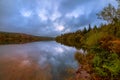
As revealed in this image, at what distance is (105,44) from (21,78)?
26.4ft

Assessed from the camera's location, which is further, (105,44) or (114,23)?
(114,23)

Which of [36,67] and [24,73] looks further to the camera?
[36,67]

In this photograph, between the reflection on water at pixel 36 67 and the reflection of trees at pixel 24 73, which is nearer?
the reflection of trees at pixel 24 73

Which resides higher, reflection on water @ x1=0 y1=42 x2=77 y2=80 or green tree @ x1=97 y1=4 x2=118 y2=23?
green tree @ x1=97 y1=4 x2=118 y2=23

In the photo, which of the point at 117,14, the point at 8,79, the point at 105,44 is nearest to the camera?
the point at 8,79

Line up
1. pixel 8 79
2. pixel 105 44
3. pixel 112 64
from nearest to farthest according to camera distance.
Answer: pixel 112 64
pixel 8 79
pixel 105 44

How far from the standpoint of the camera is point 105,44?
19.7m

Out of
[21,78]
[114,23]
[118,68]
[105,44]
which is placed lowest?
[21,78]


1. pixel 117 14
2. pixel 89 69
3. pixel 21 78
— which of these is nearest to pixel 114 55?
pixel 89 69

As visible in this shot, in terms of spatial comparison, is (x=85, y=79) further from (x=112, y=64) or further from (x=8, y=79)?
(x=8, y=79)

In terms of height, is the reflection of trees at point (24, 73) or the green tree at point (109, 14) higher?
the green tree at point (109, 14)

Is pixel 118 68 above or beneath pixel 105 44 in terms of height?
beneath

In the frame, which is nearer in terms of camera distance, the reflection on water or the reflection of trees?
the reflection of trees

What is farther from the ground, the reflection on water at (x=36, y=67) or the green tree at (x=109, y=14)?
the green tree at (x=109, y=14)
